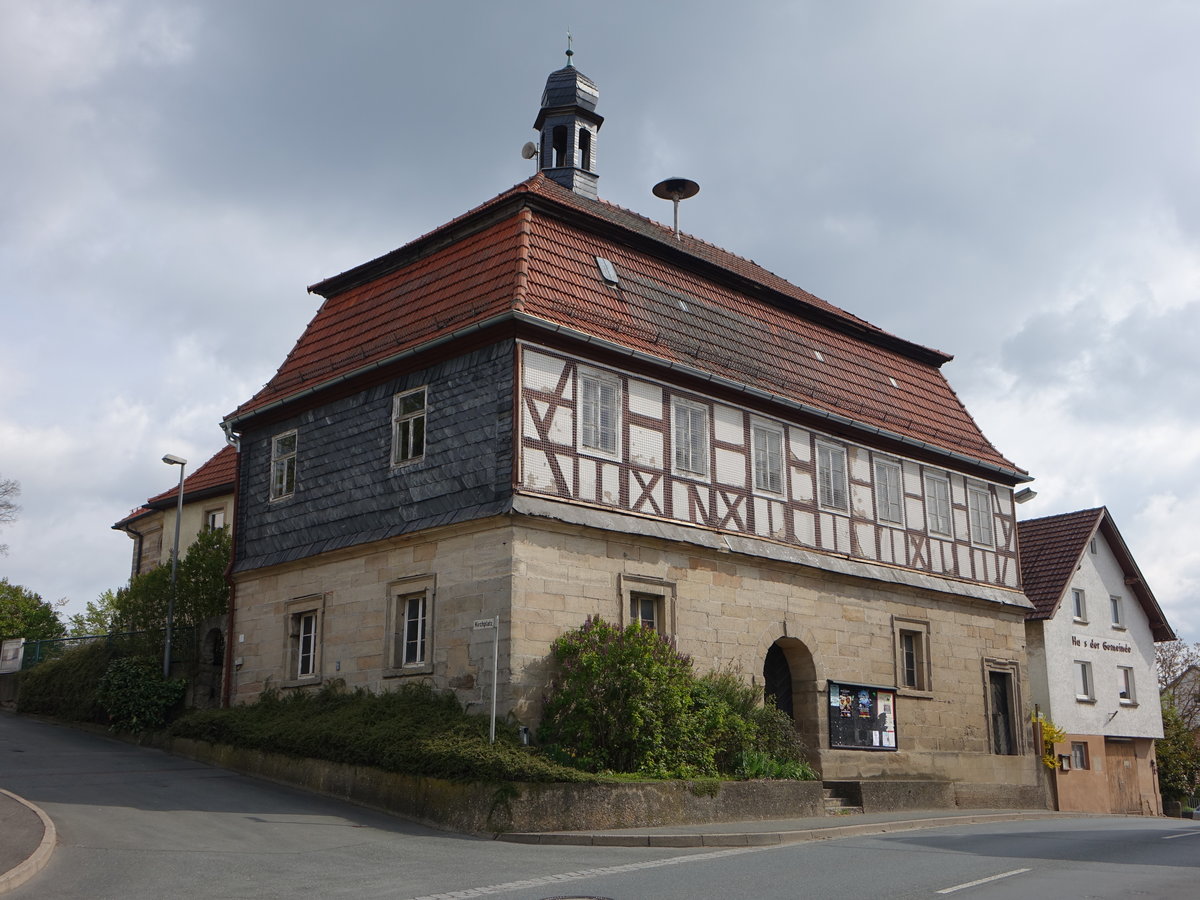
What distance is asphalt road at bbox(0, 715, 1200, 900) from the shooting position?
1041cm

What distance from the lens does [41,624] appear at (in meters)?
46.8

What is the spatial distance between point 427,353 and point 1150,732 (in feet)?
83.0

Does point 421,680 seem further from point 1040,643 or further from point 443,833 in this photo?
point 1040,643

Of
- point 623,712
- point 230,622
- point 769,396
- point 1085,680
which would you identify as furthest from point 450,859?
point 1085,680

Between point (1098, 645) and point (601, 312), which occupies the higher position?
point (601, 312)

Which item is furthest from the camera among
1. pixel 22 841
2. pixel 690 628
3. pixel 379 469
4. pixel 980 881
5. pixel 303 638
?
pixel 303 638

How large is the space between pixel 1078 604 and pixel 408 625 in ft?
70.4

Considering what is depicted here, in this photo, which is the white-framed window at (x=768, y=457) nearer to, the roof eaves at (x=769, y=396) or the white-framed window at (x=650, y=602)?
the roof eaves at (x=769, y=396)

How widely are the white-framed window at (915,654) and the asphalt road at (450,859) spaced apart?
612 centimetres

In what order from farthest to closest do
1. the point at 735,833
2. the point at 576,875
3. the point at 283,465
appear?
the point at 283,465 < the point at 735,833 < the point at 576,875

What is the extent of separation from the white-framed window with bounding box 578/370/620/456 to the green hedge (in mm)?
4538

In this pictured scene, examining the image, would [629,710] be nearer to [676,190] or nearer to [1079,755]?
[676,190]

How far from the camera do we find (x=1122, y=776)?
32.7m

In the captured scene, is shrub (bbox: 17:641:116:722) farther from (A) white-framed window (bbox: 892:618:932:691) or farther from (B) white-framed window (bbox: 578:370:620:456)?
(A) white-framed window (bbox: 892:618:932:691)
